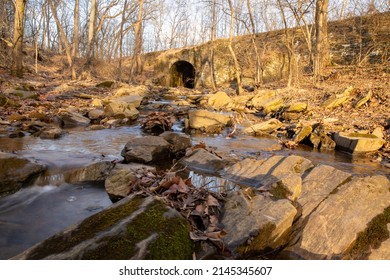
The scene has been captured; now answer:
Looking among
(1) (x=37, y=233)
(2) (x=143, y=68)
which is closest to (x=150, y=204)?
(1) (x=37, y=233)

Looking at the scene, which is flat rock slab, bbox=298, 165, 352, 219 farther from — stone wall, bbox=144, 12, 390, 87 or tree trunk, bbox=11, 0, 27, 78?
tree trunk, bbox=11, 0, 27, 78

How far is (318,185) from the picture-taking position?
346 centimetres

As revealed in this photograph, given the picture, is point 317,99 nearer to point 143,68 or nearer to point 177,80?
point 177,80

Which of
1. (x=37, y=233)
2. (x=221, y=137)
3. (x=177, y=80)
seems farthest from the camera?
(x=177, y=80)

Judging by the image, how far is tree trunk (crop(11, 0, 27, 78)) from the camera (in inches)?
549

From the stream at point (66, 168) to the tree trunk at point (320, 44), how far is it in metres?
8.89

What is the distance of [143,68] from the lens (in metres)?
32.3

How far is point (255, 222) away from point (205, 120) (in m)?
6.44

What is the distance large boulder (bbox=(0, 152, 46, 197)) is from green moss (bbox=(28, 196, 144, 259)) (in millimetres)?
2203

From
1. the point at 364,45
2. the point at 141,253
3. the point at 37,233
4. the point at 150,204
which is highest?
A: the point at 364,45

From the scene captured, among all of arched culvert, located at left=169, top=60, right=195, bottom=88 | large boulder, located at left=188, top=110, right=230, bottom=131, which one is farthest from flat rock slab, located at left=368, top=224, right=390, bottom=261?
arched culvert, located at left=169, top=60, right=195, bottom=88

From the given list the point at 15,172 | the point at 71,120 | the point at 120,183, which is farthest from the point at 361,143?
the point at 71,120

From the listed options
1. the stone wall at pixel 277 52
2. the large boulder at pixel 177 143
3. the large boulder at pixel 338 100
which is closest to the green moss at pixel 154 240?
the large boulder at pixel 177 143

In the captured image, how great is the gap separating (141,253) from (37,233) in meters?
1.63
